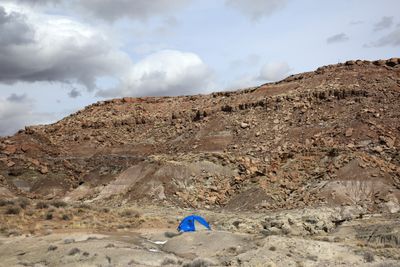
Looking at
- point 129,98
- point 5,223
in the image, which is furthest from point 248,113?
point 5,223

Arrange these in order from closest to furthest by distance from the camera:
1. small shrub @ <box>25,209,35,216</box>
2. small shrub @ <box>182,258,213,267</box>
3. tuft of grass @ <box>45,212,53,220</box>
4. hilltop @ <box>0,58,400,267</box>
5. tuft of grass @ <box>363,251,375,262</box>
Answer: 1. small shrub @ <box>182,258,213,267</box>
2. tuft of grass @ <box>363,251,375,262</box>
3. hilltop @ <box>0,58,400,267</box>
4. tuft of grass @ <box>45,212,53,220</box>
5. small shrub @ <box>25,209,35,216</box>

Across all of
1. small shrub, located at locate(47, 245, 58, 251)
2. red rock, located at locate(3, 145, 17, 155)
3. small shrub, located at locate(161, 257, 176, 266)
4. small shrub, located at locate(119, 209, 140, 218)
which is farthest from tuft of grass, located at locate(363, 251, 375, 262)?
red rock, located at locate(3, 145, 17, 155)

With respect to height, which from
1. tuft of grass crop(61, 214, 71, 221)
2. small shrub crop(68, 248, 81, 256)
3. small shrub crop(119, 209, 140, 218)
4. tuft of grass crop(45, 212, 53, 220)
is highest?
tuft of grass crop(45, 212, 53, 220)

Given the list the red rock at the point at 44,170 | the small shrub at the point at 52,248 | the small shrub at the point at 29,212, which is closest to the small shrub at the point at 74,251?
the small shrub at the point at 52,248

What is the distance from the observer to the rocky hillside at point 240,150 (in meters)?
37.6

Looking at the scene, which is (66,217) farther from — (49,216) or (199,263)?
(199,263)

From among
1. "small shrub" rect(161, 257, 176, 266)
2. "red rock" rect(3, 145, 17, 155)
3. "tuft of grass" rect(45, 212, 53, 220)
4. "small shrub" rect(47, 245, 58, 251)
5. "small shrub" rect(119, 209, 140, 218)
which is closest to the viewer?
"small shrub" rect(161, 257, 176, 266)

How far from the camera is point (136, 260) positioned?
1805 centimetres

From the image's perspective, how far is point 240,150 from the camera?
Result: 46719mm

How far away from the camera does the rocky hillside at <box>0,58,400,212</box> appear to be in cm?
3759

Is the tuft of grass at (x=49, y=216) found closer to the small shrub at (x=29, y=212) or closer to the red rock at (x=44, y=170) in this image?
the small shrub at (x=29, y=212)

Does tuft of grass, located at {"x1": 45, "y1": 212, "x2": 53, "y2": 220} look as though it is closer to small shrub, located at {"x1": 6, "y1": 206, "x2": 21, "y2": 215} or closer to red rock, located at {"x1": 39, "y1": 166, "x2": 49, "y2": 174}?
small shrub, located at {"x1": 6, "y1": 206, "x2": 21, "y2": 215}

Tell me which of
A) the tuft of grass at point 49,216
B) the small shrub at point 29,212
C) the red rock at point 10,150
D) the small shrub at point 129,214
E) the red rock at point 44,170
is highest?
the red rock at point 10,150

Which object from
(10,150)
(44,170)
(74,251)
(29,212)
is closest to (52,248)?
(74,251)
